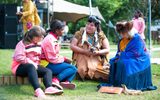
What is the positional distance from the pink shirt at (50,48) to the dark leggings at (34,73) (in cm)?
35

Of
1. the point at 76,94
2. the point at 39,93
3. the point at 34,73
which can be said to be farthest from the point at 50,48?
the point at 39,93

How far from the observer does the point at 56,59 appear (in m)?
6.62

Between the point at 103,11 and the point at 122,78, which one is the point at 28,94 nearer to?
the point at 122,78

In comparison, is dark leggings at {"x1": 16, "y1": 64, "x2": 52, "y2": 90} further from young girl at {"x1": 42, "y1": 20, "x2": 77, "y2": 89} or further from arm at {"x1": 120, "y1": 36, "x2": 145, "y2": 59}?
arm at {"x1": 120, "y1": 36, "x2": 145, "y2": 59}

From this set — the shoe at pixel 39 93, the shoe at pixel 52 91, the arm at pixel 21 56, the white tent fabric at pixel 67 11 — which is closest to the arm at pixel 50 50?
the arm at pixel 21 56

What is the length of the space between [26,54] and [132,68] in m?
1.56

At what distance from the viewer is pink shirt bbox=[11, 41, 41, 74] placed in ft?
20.2

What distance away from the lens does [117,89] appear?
634 centimetres

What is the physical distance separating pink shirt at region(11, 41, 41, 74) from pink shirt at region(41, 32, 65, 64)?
0.51 ft

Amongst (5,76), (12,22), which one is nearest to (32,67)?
(5,76)

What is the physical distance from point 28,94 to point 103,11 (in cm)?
3834

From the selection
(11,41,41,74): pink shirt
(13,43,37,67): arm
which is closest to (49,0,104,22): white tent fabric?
(11,41,41,74): pink shirt

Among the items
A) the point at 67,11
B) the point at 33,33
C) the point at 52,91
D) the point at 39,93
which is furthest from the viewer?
the point at 67,11

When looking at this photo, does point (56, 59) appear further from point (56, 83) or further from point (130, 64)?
point (130, 64)
